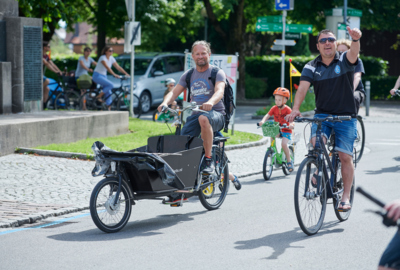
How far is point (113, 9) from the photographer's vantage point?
2780cm

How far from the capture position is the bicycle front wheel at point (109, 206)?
596 cm

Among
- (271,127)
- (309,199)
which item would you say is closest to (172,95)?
(309,199)

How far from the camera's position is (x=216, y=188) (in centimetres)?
742

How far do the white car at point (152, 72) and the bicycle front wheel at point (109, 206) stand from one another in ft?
47.3

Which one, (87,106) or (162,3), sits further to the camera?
(162,3)

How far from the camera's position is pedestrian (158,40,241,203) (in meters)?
6.98

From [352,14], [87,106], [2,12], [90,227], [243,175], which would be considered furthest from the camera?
[352,14]

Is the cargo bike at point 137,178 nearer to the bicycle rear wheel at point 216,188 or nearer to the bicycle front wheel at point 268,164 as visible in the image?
the bicycle rear wheel at point 216,188

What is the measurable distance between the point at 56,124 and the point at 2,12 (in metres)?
2.92

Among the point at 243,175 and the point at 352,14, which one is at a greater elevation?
the point at 352,14

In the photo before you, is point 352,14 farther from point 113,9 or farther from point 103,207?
point 103,207

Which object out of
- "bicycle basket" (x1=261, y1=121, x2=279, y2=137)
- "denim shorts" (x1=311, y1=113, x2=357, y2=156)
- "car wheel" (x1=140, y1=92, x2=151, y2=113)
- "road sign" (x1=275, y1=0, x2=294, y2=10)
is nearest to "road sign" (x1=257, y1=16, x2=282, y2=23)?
"road sign" (x1=275, y1=0, x2=294, y2=10)

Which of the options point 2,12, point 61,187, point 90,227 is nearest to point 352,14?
point 2,12

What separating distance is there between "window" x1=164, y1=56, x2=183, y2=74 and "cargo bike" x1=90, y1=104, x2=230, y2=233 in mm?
15328
